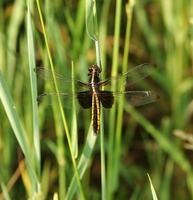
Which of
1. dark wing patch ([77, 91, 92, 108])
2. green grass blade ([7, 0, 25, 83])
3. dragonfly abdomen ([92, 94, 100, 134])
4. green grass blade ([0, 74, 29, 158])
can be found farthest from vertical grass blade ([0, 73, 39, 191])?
green grass blade ([7, 0, 25, 83])

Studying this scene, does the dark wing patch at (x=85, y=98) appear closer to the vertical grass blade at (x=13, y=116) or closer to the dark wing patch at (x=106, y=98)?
the dark wing patch at (x=106, y=98)

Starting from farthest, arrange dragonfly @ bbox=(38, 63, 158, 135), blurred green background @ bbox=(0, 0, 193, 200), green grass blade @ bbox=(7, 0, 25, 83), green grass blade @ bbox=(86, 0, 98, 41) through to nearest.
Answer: green grass blade @ bbox=(7, 0, 25, 83)
blurred green background @ bbox=(0, 0, 193, 200)
dragonfly @ bbox=(38, 63, 158, 135)
green grass blade @ bbox=(86, 0, 98, 41)

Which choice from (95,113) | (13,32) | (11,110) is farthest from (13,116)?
(13,32)

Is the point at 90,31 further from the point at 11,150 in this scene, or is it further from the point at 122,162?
the point at 122,162

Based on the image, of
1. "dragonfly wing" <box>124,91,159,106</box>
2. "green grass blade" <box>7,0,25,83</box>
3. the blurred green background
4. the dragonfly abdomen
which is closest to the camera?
the dragonfly abdomen

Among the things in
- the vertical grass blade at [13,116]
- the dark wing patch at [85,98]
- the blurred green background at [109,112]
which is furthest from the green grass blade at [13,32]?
the vertical grass blade at [13,116]

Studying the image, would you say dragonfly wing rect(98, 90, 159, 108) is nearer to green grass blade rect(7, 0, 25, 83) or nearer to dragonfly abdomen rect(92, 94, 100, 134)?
dragonfly abdomen rect(92, 94, 100, 134)
